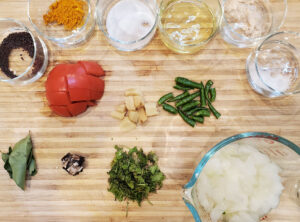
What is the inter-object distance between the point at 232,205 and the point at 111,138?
130 cm

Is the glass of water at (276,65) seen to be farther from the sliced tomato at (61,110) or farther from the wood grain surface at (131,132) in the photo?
the sliced tomato at (61,110)

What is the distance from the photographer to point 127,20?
2.73 meters

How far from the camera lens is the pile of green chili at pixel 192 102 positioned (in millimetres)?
2568

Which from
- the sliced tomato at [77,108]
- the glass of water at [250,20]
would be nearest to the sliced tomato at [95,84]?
the sliced tomato at [77,108]

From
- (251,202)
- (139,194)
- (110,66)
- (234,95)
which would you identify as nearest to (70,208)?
(139,194)

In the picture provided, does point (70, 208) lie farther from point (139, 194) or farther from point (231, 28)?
point (231, 28)

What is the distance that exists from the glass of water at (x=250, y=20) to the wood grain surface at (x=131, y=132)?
3.5 inches

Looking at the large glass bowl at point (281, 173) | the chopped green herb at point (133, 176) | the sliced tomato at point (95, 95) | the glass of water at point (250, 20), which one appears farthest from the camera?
the glass of water at point (250, 20)

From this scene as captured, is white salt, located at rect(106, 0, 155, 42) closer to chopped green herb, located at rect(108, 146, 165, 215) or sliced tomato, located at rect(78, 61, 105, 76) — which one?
sliced tomato, located at rect(78, 61, 105, 76)

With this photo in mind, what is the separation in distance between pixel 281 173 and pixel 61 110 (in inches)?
80.7

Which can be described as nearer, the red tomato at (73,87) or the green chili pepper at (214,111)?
the red tomato at (73,87)

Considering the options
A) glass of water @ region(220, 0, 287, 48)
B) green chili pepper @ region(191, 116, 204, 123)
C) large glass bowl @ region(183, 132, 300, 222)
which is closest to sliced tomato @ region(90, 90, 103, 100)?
green chili pepper @ region(191, 116, 204, 123)

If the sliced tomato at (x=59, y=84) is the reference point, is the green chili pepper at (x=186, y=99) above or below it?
below

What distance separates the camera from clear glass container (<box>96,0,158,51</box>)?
267 centimetres
